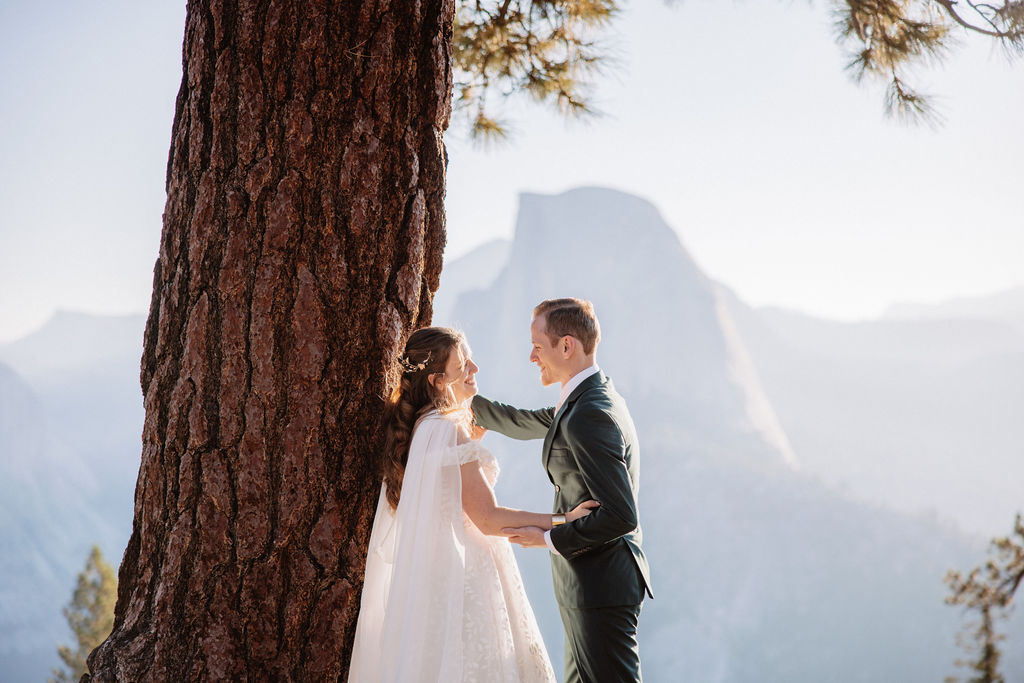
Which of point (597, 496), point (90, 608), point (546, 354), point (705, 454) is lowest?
point (90, 608)

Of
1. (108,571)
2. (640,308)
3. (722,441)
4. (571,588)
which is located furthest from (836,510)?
(571,588)

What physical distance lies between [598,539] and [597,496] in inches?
5.0

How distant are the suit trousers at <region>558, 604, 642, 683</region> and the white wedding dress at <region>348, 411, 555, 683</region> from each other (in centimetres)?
12

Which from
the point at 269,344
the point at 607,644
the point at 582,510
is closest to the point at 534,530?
the point at 582,510

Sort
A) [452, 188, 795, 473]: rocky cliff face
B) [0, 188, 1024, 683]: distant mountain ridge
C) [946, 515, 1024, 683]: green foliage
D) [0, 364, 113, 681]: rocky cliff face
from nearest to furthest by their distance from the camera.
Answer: [946, 515, 1024, 683]: green foliage < [0, 364, 113, 681]: rocky cliff face < [0, 188, 1024, 683]: distant mountain ridge < [452, 188, 795, 473]: rocky cliff face

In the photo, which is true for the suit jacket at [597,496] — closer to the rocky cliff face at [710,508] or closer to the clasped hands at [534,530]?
the clasped hands at [534,530]

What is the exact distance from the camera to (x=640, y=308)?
6875cm

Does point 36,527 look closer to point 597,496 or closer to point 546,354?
point 546,354

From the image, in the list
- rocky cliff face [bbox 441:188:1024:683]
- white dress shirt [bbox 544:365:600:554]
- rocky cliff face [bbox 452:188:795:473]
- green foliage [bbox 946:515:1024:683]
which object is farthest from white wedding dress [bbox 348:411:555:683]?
rocky cliff face [bbox 452:188:795:473]

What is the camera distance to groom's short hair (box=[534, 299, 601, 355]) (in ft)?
8.20

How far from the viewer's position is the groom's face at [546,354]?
99.1 inches

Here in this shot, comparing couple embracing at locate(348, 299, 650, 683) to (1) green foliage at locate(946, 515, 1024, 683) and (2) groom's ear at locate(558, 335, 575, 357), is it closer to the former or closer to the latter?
(2) groom's ear at locate(558, 335, 575, 357)

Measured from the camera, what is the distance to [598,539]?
2.21 meters

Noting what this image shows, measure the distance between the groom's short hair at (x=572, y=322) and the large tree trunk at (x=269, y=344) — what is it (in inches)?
Result: 23.2
